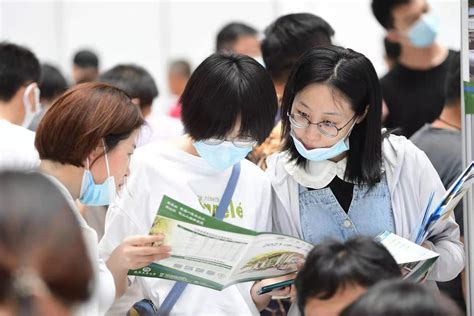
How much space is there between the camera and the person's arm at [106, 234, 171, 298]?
8.15ft

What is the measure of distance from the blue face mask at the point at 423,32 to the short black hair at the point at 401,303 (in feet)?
9.00

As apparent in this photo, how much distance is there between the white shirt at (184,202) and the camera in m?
2.71

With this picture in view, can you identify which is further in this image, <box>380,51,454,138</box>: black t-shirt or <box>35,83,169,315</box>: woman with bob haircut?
<box>380,51,454,138</box>: black t-shirt

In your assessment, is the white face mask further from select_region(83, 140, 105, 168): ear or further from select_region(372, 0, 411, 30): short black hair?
select_region(372, 0, 411, 30): short black hair

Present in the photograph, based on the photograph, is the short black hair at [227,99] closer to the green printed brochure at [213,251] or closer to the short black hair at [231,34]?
the green printed brochure at [213,251]

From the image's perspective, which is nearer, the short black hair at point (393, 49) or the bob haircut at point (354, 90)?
the bob haircut at point (354, 90)

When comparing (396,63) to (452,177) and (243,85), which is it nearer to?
(452,177)

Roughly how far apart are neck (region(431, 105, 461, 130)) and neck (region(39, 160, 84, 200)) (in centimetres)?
165

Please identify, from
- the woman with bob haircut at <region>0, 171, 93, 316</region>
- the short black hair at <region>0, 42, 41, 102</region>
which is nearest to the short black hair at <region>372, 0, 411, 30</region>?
the short black hair at <region>0, 42, 41, 102</region>

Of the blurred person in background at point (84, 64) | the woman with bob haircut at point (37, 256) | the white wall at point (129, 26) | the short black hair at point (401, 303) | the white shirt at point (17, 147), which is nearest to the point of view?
the woman with bob haircut at point (37, 256)

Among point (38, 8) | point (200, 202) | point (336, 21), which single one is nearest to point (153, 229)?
point (200, 202)

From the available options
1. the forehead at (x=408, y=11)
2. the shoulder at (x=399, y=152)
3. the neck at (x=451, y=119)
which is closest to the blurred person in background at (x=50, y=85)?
the forehead at (x=408, y=11)

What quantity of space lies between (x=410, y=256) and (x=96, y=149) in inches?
39.4

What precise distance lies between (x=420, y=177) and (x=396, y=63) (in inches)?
72.4
